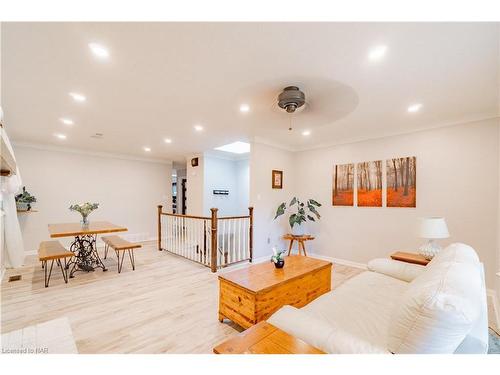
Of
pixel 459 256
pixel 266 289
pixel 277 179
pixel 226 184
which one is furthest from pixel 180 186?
pixel 459 256

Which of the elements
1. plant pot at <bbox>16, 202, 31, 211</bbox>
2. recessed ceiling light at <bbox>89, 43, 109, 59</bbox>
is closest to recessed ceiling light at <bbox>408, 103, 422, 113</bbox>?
recessed ceiling light at <bbox>89, 43, 109, 59</bbox>

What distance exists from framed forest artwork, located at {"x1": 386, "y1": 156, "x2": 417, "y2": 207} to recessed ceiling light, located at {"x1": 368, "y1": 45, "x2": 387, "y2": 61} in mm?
2523

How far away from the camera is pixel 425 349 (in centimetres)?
96

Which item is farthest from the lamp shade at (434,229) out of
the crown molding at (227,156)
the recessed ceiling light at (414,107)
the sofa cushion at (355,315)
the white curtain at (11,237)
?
the white curtain at (11,237)

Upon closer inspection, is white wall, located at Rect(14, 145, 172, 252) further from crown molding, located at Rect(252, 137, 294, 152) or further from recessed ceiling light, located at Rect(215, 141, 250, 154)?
crown molding, located at Rect(252, 137, 294, 152)

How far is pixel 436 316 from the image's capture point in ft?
3.04

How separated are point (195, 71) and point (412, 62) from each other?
188 centimetres

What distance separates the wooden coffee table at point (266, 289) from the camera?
6.61 feet

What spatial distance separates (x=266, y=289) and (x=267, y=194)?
8.99 ft

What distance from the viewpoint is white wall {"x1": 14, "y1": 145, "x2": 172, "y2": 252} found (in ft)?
16.4

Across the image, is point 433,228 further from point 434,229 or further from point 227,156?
point 227,156

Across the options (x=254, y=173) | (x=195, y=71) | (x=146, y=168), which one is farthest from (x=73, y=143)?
(x=195, y=71)
